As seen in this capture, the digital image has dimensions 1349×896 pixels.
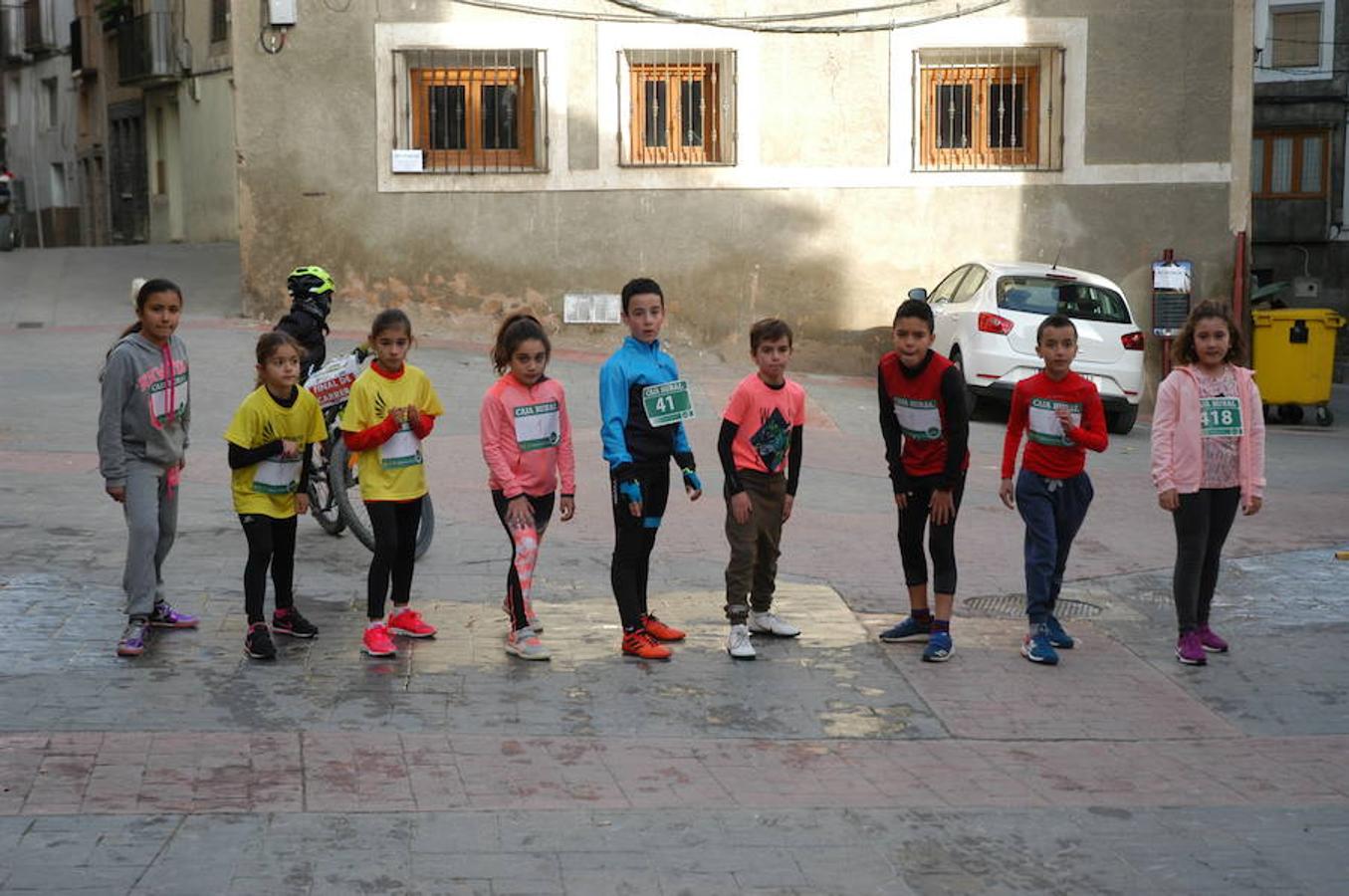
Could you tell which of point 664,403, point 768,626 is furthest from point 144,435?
point 768,626

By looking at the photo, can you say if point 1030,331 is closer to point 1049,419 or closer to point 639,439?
point 1049,419

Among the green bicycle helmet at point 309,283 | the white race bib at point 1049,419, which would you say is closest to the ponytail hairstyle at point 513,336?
the white race bib at point 1049,419

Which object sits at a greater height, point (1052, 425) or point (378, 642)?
point (1052, 425)

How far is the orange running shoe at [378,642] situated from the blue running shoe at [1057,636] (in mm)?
2884

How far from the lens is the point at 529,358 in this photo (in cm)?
748

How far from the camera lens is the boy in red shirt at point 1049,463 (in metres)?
7.73

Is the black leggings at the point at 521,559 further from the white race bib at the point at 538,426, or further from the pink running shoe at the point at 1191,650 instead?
the pink running shoe at the point at 1191,650

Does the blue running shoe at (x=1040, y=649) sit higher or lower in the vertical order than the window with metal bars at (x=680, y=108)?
lower

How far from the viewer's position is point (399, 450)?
7492 millimetres

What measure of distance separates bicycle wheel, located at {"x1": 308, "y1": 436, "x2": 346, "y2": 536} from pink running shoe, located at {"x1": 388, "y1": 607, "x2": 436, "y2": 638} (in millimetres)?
1903

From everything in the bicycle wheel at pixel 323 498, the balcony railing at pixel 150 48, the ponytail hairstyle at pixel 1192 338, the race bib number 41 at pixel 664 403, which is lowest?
the bicycle wheel at pixel 323 498

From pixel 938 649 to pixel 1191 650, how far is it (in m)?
1.13

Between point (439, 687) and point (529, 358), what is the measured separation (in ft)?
4.77

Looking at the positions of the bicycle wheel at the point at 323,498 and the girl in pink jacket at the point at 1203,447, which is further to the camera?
the bicycle wheel at the point at 323,498
